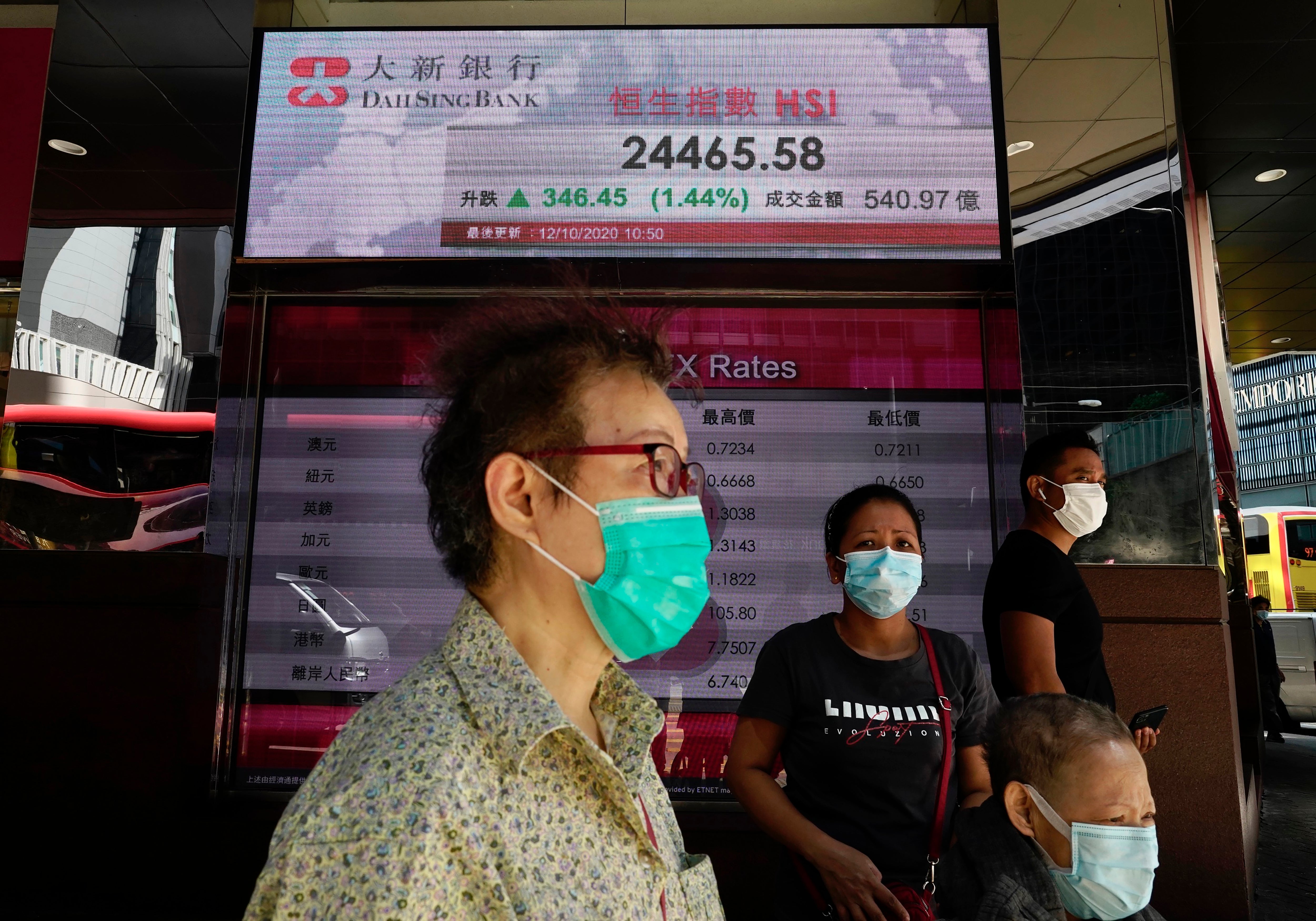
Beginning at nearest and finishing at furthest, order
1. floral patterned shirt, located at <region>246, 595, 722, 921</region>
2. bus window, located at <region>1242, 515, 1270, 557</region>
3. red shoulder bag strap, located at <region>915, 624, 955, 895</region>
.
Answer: floral patterned shirt, located at <region>246, 595, 722, 921</region> → red shoulder bag strap, located at <region>915, 624, 955, 895</region> → bus window, located at <region>1242, 515, 1270, 557</region>

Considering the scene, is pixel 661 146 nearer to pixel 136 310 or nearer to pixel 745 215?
pixel 745 215

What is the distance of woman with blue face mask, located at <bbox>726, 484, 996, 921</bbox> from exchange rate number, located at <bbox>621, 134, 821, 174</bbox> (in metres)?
1.83

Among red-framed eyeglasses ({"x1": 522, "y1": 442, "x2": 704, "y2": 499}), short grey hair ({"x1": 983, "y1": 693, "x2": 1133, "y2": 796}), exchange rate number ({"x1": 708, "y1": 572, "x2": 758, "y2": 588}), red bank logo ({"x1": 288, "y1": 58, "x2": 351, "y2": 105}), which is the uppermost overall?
red bank logo ({"x1": 288, "y1": 58, "x2": 351, "y2": 105})

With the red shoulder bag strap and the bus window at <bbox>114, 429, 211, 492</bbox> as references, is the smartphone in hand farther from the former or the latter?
the bus window at <bbox>114, 429, 211, 492</bbox>

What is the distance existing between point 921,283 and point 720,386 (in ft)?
3.04

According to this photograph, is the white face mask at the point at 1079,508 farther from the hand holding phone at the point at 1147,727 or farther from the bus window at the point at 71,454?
the bus window at the point at 71,454

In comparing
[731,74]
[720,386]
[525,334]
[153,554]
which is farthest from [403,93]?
[525,334]

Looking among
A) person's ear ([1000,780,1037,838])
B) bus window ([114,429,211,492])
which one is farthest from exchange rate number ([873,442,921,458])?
bus window ([114,429,211,492])

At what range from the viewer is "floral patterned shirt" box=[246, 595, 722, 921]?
793mm

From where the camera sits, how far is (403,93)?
3.80 metres

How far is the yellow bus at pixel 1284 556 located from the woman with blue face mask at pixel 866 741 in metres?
13.1

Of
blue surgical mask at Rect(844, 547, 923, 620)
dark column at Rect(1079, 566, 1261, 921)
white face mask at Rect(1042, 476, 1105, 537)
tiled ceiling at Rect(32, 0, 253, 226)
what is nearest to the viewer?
blue surgical mask at Rect(844, 547, 923, 620)

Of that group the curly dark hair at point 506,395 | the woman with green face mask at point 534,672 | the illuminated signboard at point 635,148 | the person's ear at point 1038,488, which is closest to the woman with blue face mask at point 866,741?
the person's ear at point 1038,488

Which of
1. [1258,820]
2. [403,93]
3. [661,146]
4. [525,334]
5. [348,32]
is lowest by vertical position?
[1258,820]
